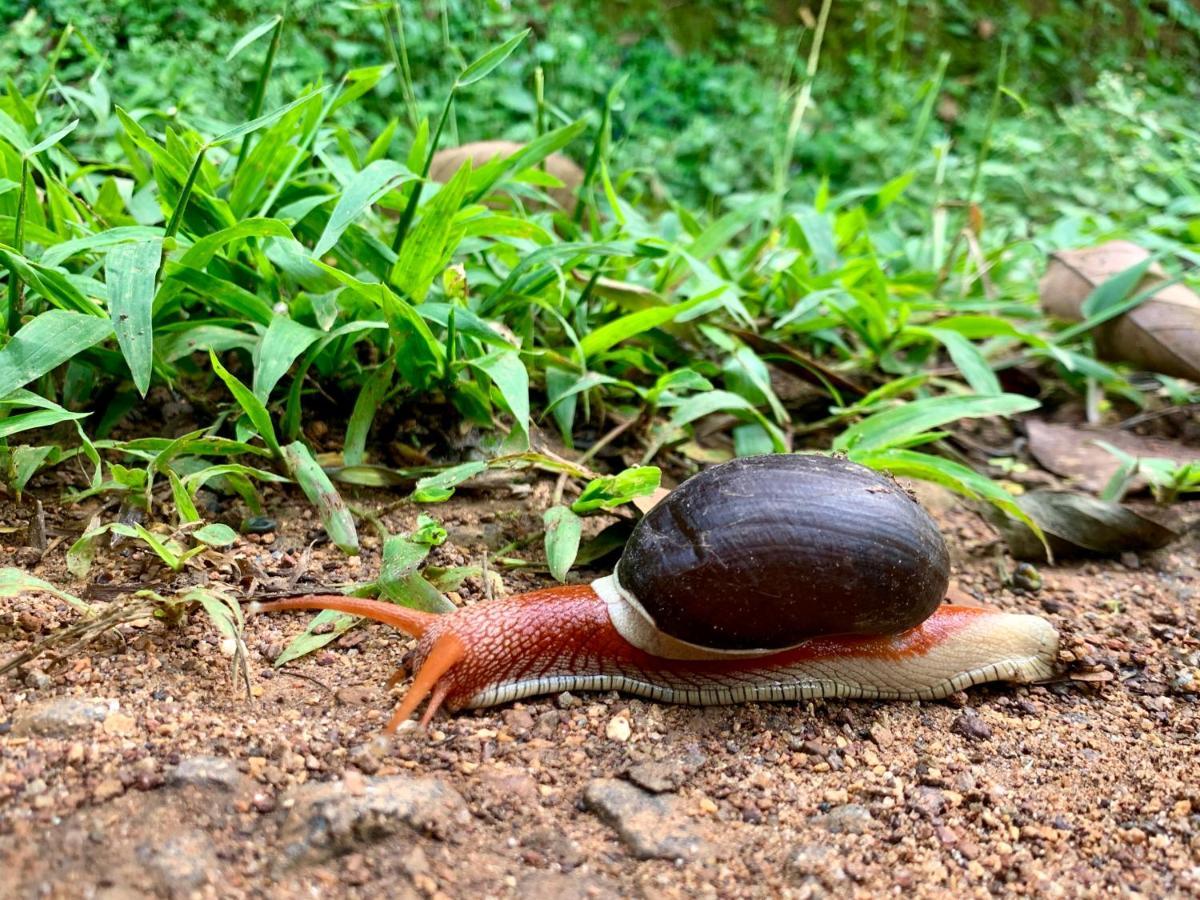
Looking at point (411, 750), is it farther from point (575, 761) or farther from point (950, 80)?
point (950, 80)

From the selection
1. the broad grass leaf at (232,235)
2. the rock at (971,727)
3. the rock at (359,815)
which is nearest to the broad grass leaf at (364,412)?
the broad grass leaf at (232,235)

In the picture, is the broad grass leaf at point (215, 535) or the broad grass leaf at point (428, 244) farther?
the broad grass leaf at point (428, 244)

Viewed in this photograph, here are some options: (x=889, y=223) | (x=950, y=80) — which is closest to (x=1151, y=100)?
(x=950, y=80)

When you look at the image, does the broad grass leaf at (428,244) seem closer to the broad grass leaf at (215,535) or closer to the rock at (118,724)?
the broad grass leaf at (215,535)

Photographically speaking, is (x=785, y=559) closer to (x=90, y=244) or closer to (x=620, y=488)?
(x=620, y=488)

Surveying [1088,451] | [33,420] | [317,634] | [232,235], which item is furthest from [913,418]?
[33,420]

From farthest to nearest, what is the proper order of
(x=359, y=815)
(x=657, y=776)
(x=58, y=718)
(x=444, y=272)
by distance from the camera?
(x=444, y=272) < (x=657, y=776) < (x=58, y=718) < (x=359, y=815)
